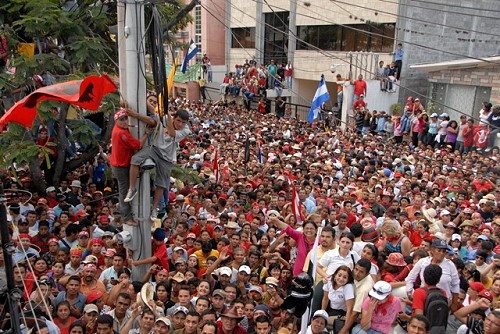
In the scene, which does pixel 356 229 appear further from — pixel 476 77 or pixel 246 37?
pixel 246 37

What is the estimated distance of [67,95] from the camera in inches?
205

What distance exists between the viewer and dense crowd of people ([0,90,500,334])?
18.0 feet

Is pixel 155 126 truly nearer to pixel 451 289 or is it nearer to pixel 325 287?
pixel 325 287

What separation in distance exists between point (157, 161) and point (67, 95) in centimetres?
124

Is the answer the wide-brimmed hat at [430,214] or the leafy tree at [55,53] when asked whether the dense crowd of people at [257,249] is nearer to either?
the wide-brimmed hat at [430,214]

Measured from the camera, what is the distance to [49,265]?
290 inches

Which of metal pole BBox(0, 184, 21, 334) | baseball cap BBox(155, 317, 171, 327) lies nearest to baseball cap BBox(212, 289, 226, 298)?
baseball cap BBox(155, 317, 171, 327)

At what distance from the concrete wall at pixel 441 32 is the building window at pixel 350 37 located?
3.18 ft

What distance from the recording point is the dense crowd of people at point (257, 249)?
5.50 metres

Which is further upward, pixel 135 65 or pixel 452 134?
pixel 135 65

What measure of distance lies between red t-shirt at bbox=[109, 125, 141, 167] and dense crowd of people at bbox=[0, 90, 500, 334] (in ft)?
0.05

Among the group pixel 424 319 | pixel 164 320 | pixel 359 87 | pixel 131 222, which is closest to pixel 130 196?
pixel 131 222

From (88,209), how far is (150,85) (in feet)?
8.91

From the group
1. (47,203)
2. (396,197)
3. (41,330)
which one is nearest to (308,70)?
(396,197)
